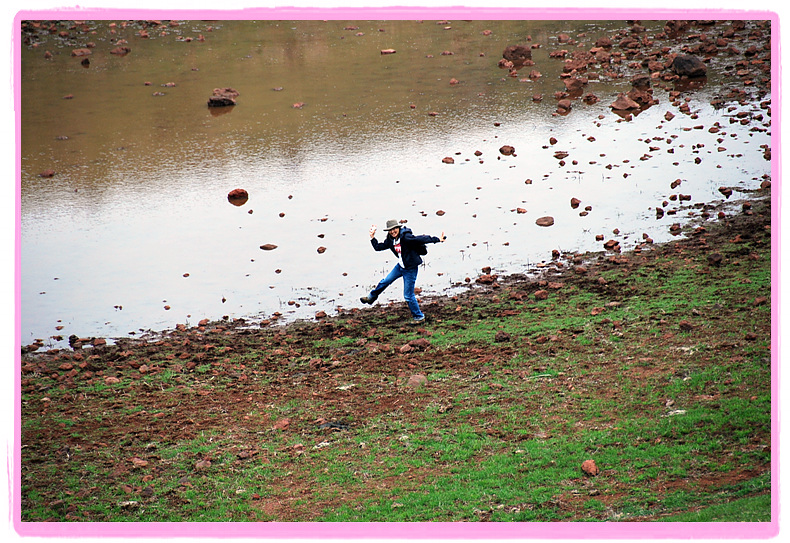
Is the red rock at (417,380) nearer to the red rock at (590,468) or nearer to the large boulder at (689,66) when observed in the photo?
the red rock at (590,468)

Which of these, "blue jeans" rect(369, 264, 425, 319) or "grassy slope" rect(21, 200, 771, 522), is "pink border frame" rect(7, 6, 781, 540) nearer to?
"grassy slope" rect(21, 200, 771, 522)

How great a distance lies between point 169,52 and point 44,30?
8.23 m

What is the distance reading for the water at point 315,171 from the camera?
17.1 meters

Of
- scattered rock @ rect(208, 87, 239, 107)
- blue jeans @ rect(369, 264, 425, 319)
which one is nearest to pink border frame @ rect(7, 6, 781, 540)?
blue jeans @ rect(369, 264, 425, 319)

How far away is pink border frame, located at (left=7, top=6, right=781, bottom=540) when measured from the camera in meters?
7.46

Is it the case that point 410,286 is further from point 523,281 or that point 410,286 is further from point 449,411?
point 449,411

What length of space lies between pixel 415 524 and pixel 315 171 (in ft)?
54.3

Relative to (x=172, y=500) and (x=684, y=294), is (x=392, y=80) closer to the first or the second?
(x=684, y=294)

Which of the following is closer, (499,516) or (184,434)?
(499,516)

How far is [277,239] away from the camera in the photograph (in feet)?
62.8

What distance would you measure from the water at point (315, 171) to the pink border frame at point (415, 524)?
6.92 m

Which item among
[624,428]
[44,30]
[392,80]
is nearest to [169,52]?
[44,30]

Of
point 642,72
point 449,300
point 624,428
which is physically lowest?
point 624,428

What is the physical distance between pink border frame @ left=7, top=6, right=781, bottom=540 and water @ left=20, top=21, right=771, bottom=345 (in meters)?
6.92
